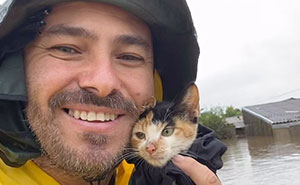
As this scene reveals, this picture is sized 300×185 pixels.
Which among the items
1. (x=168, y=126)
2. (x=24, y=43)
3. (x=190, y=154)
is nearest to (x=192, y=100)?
(x=168, y=126)

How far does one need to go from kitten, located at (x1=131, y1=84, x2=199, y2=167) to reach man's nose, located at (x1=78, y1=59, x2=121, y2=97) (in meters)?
0.42

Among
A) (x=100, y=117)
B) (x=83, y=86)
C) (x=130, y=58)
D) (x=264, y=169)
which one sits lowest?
(x=264, y=169)

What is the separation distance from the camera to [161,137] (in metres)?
2.13

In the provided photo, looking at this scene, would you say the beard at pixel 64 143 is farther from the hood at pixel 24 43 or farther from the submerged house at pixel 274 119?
the submerged house at pixel 274 119

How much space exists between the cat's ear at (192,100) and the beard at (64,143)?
22.2 inches

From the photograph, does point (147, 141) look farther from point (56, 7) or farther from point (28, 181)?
point (56, 7)

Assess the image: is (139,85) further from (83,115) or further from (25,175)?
(25,175)

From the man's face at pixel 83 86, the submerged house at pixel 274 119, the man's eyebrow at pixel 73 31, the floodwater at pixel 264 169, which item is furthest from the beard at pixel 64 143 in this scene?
the submerged house at pixel 274 119

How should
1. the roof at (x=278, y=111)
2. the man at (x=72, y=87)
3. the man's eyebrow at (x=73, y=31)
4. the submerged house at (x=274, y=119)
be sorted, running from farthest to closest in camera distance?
1. the roof at (x=278, y=111)
2. the submerged house at (x=274, y=119)
3. the man's eyebrow at (x=73, y=31)
4. the man at (x=72, y=87)

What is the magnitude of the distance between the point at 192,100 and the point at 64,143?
2.74 ft

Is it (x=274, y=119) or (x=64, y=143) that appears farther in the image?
(x=274, y=119)

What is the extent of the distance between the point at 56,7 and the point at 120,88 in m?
0.53

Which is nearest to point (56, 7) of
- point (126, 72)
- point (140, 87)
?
point (126, 72)

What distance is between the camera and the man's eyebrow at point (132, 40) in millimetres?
1826
